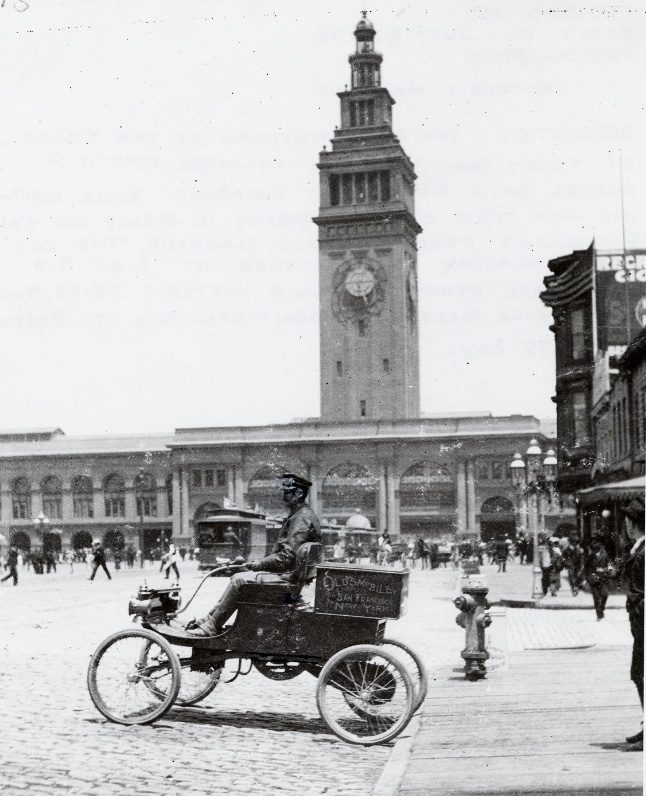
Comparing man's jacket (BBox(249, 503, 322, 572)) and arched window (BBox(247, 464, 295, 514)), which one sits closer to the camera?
man's jacket (BBox(249, 503, 322, 572))

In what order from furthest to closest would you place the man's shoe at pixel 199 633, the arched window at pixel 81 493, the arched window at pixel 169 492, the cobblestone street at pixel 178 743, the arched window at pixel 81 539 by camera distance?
1. the arched window at pixel 169 492
2. the arched window at pixel 81 493
3. the arched window at pixel 81 539
4. the man's shoe at pixel 199 633
5. the cobblestone street at pixel 178 743

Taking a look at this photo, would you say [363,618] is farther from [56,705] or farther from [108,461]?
[108,461]

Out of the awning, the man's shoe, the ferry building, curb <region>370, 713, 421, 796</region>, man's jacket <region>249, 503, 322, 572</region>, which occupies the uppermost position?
the ferry building

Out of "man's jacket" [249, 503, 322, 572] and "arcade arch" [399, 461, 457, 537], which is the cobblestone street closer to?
"man's jacket" [249, 503, 322, 572]

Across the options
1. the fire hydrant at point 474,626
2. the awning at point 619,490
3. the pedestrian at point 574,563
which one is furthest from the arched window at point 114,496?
the fire hydrant at point 474,626

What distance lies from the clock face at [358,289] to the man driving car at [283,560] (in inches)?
3186

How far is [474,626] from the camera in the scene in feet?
37.9

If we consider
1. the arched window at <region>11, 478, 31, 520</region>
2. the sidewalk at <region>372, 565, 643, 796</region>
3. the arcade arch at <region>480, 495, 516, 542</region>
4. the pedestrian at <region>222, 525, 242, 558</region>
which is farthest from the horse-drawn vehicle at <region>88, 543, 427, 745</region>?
the arched window at <region>11, 478, 31, 520</region>

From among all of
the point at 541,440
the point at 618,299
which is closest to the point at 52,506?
the point at 541,440

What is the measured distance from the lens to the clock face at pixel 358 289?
294ft

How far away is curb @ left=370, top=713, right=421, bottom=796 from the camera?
6555 mm

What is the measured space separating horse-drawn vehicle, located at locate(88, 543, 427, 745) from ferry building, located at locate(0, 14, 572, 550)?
73.9 meters

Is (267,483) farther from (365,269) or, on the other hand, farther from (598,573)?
(598,573)

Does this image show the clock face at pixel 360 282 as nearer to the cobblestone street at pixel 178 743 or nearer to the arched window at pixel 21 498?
the arched window at pixel 21 498
